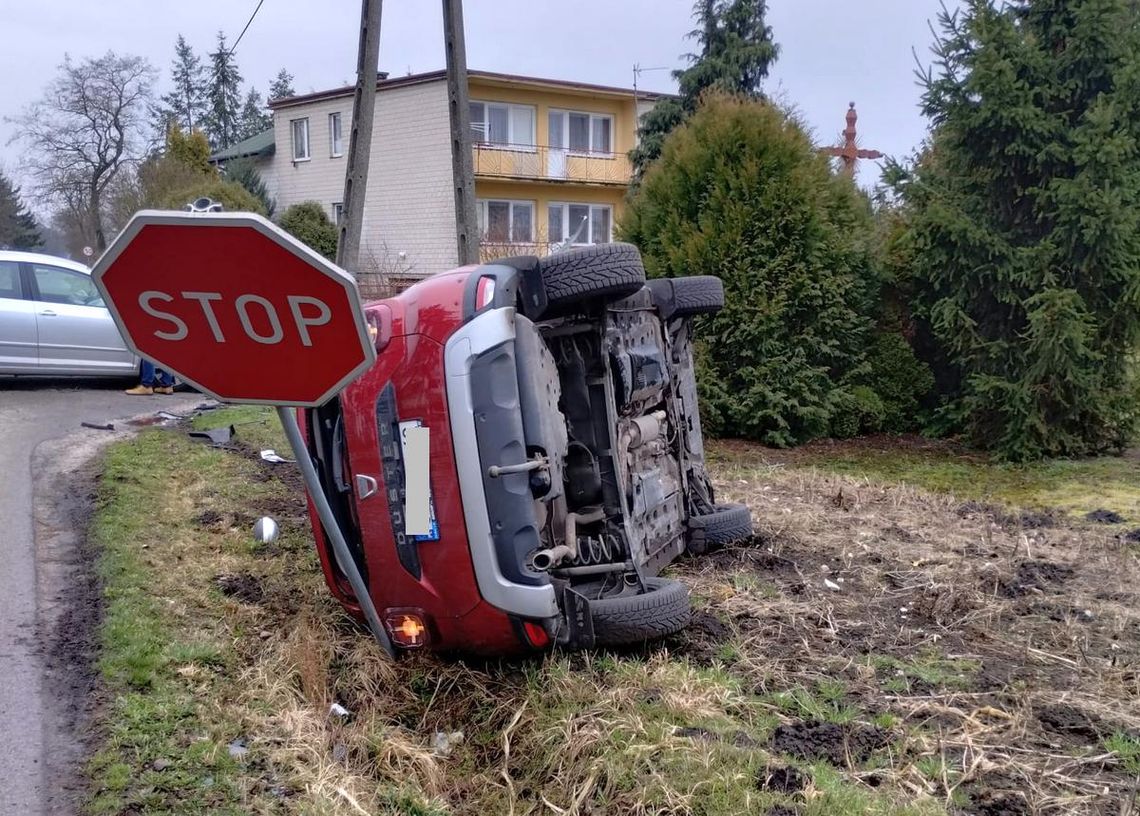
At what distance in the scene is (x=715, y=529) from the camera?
18.5ft

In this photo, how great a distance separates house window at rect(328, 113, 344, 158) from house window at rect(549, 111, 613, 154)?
809 cm

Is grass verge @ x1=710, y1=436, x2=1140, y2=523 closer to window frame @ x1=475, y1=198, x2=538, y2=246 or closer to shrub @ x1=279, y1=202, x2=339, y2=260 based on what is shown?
shrub @ x1=279, y1=202, x2=339, y2=260

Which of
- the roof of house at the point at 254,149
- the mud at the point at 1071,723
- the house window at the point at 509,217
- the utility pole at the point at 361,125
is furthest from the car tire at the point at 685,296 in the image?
the roof of house at the point at 254,149

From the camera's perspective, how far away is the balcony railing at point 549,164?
108ft

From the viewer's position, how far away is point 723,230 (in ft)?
34.6

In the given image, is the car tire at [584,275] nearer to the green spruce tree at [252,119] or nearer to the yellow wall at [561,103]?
the yellow wall at [561,103]

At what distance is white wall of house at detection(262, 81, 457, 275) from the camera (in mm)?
32625

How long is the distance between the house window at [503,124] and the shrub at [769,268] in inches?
935

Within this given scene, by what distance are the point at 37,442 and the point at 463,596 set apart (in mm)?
6657

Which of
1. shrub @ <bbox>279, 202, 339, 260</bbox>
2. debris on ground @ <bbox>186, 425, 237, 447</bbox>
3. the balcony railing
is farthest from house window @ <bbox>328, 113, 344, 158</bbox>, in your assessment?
debris on ground @ <bbox>186, 425, 237, 447</bbox>

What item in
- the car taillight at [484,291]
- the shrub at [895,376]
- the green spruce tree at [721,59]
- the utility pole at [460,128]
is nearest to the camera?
the car taillight at [484,291]

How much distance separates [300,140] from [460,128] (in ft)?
96.8

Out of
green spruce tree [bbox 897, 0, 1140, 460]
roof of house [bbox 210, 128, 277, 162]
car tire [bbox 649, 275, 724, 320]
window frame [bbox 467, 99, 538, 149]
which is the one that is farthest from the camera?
roof of house [bbox 210, 128, 277, 162]

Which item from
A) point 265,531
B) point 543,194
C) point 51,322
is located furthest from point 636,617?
point 543,194
